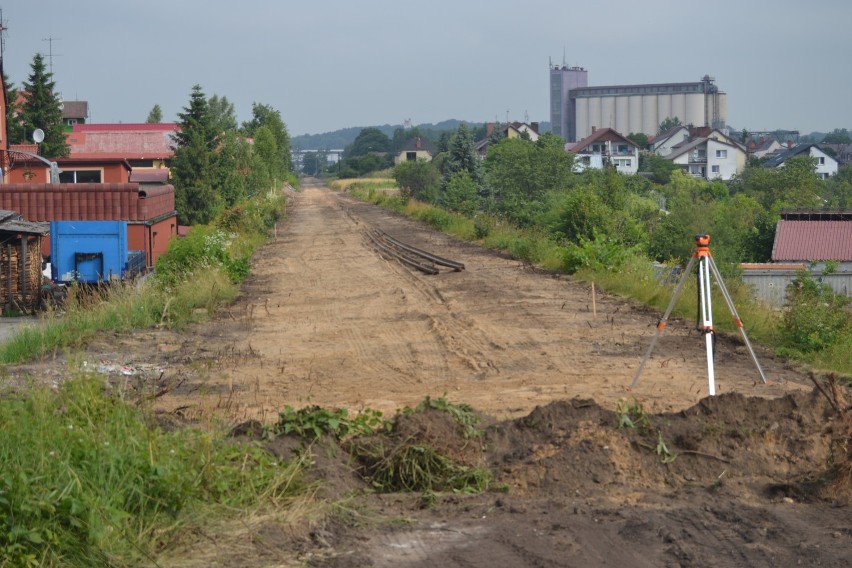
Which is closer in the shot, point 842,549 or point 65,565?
point 65,565

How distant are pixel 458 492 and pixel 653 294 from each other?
1137cm

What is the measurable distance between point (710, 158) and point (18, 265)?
11973cm

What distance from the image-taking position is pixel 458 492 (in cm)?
723

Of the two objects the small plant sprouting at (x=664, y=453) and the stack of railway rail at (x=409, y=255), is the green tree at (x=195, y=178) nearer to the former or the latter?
the stack of railway rail at (x=409, y=255)

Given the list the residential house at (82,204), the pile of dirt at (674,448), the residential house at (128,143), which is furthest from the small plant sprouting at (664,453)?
the residential house at (128,143)

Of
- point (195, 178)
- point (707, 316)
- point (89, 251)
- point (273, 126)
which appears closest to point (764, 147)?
point (273, 126)

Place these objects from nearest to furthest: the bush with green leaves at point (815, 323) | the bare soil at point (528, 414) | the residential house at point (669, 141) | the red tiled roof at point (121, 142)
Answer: the bare soil at point (528, 414) < the bush with green leaves at point (815, 323) < the red tiled roof at point (121, 142) < the residential house at point (669, 141)

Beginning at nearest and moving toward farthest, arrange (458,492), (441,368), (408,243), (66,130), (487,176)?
1. (458,492)
2. (441,368)
3. (408,243)
4. (66,130)
5. (487,176)

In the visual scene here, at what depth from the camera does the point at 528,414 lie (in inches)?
381

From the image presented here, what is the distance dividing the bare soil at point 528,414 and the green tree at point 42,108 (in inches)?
1412

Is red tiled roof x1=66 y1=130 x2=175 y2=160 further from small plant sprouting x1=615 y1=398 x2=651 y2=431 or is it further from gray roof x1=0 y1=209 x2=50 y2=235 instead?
small plant sprouting x1=615 y1=398 x2=651 y2=431

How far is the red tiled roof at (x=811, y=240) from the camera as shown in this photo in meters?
53.2

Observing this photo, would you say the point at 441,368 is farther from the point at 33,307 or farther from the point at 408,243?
the point at 408,243

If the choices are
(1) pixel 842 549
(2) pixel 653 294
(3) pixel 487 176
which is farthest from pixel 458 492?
(3) pixel 487 176
